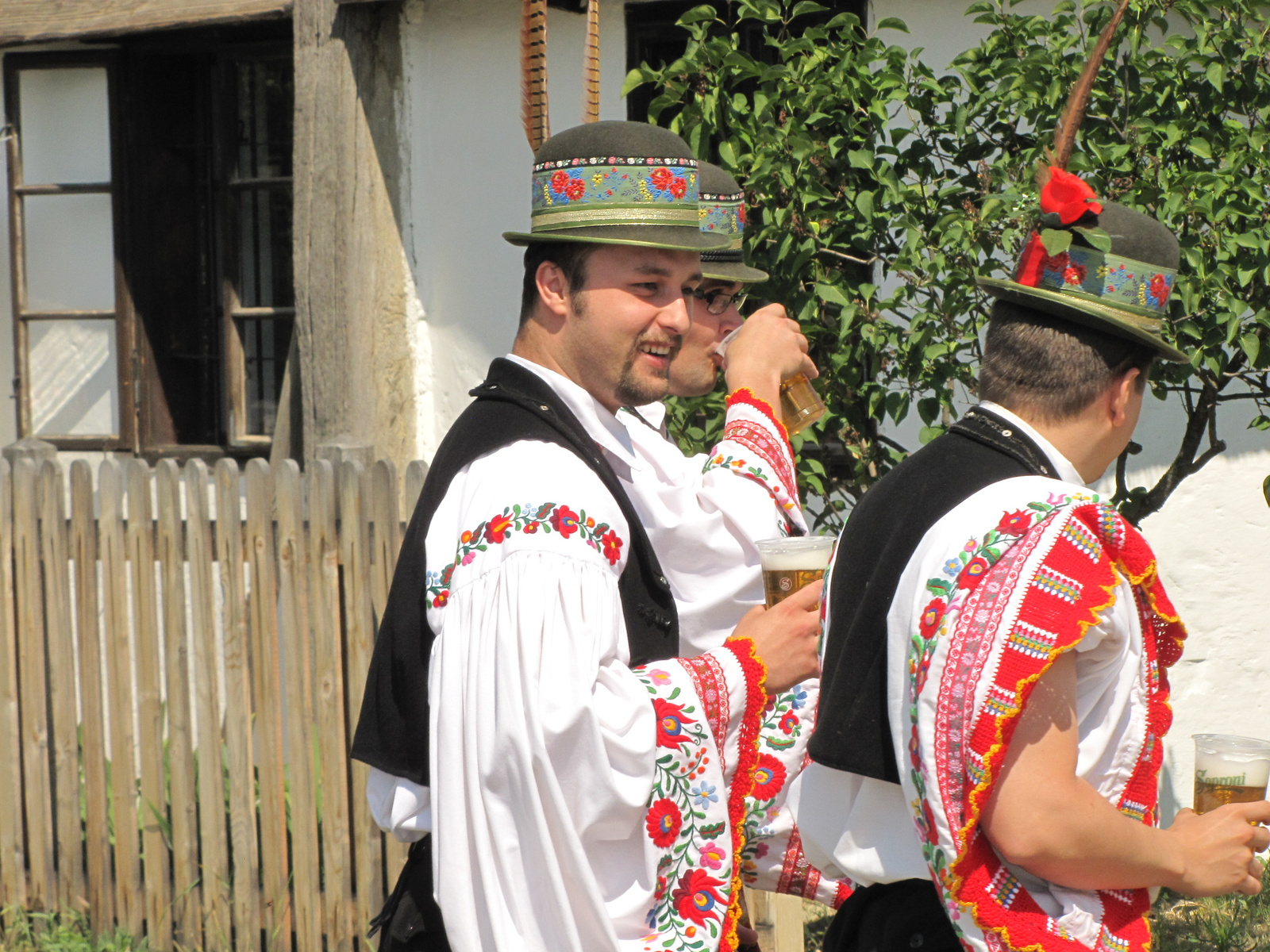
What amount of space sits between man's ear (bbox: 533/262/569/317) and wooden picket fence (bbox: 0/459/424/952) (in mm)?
1829

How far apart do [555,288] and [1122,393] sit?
85 cm

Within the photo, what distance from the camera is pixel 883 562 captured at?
185cm

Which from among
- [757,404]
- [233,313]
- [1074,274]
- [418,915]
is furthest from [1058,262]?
[233,313]

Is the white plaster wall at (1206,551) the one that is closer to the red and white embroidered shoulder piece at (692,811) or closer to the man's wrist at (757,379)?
the man's wrist at (757,379)

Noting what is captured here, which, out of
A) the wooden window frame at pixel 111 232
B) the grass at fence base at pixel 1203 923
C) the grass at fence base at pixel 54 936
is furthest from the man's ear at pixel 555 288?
the wooden window frame at pixel 111 232

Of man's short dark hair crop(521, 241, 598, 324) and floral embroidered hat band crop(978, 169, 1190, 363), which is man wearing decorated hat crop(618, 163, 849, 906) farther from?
floral embroidered hat band crop(978, 169, 1190, 363)

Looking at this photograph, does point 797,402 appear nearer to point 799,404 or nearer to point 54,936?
point 799,404

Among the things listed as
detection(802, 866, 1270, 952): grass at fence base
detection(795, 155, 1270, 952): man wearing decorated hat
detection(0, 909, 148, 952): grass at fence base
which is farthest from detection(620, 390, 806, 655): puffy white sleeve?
detection(0, 909, 148, 952): grass at fence base

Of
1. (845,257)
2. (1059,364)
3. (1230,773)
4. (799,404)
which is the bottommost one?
(1230,773)

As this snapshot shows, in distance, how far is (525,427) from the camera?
1.95 m

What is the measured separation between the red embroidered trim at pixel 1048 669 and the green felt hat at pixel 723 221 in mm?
1289

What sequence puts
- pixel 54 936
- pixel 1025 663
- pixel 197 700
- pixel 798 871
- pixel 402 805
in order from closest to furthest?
pixel 1025 663 → pixel 402 805 → pixel 798 871 → pixel 197 700 → pixel 54 936

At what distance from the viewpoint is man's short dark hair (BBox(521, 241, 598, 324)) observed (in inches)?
82.4

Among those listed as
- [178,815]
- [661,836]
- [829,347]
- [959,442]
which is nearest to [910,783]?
[661,836]
